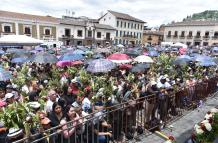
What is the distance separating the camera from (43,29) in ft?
149

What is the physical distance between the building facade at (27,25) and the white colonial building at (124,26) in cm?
1977

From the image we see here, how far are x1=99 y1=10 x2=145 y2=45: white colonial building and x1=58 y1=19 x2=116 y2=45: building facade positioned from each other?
10.2 ft

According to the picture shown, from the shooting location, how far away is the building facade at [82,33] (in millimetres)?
49044

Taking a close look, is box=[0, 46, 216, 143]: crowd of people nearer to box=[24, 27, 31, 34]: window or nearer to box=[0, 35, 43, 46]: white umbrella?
box=[0, 35, 43, 46]: white umbrella

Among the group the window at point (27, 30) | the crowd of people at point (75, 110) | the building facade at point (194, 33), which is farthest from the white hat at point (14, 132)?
the building facade at point (194, 33)

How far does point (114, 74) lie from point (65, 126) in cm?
798

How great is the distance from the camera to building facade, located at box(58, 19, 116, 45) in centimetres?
4904

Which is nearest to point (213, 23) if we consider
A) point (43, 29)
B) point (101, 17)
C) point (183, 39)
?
point (183, 39)

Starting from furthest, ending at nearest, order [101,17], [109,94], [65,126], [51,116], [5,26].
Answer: [101,17]
[5,26]
[109,94]
[51,116]
[65,126]

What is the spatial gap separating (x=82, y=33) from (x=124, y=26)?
17.0 m

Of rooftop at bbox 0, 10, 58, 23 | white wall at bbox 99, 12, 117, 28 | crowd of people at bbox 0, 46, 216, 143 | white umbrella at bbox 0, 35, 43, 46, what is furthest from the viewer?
white wall at bbox 99, 12, 117, 28

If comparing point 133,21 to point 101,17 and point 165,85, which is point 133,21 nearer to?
point 101,17

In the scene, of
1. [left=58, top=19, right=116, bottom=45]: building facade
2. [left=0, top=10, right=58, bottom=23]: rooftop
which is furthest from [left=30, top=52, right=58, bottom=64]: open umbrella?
[left=58, top=19, right=116, bottom=45]: building facade

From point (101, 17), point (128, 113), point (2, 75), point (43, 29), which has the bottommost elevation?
point (128, 113)
